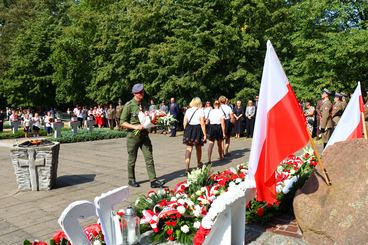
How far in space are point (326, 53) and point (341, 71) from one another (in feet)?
4.60

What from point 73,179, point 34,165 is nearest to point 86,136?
point 73,179

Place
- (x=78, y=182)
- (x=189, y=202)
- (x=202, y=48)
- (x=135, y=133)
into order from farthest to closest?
(x=202, y=48)
(x=78, y=182)
(x=135, y=133)
(x=189, y=202)

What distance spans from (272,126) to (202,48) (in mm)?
19656

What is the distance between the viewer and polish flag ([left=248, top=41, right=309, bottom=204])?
4.38 meters

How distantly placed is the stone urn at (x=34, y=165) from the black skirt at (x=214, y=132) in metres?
3.94

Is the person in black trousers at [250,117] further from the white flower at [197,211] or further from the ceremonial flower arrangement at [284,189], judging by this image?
the white flower at [197,211]

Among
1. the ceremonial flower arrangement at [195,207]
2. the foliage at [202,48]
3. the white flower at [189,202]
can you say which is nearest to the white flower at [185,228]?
the ceremonial flower arrangement at [195,207]

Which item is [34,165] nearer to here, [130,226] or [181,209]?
[130,226]

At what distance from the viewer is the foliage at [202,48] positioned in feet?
62.6

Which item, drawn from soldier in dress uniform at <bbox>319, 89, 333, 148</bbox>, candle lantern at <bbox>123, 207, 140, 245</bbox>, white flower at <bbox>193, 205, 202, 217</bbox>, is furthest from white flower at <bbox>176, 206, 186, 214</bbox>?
soldier in dress uniform at <bbox>319, 89, 333, 148</bbox>

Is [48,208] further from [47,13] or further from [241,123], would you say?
[47,13]

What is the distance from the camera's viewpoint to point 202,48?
2350 cm

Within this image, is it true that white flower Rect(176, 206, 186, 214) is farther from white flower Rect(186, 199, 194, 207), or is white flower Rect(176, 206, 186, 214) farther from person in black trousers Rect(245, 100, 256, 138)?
person in black trousers Rect(245, 100, 256, 138)

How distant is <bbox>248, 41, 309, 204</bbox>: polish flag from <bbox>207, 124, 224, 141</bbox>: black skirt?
5432mm
